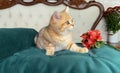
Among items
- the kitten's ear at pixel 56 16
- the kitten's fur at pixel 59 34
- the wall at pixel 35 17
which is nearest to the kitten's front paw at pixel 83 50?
the kitten's fur at pixel 59 34

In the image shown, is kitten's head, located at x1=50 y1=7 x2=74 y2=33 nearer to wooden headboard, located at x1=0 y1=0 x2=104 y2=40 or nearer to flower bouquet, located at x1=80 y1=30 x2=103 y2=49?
flower bouquet, located at x1=80 y1=30 x2=103 y2=49

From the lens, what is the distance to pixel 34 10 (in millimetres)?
2480

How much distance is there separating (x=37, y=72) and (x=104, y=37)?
55.1 inches

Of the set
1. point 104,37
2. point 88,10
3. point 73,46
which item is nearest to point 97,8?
point 88,10

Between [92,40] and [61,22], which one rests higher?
[61,22]

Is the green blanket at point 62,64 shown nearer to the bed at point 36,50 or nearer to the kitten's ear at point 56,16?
the bed at point 36,50

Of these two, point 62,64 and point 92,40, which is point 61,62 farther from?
point 92,40

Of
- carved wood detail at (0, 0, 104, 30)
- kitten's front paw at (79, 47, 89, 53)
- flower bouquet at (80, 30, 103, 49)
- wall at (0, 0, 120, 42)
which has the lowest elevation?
kitten's front paw at (79, 47, 89, 53)

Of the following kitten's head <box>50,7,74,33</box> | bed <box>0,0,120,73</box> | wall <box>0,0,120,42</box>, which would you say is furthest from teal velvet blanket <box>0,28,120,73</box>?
wall <box>0,0,120,42</box>

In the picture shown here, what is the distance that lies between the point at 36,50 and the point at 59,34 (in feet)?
0.72

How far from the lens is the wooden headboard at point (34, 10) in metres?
2.45

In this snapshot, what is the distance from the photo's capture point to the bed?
4.65 feet

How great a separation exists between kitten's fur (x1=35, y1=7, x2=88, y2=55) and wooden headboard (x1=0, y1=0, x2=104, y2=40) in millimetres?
706

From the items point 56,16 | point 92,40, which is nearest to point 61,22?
point 56,16
